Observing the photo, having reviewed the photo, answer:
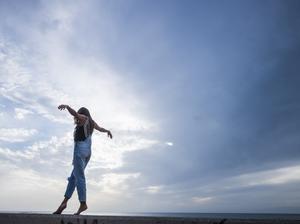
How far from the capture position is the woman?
6578 millimetres

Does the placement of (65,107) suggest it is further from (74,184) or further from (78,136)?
(74,184)

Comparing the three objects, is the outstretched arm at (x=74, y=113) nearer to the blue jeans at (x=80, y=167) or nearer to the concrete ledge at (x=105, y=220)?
the blue jeans at (x=80, y=167)

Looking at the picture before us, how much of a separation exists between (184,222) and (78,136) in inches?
159

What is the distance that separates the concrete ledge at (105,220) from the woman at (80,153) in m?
1.68

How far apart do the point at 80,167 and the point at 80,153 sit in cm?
29

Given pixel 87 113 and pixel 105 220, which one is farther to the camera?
pixel 87 113

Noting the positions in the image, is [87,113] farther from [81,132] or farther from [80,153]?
[80,153]

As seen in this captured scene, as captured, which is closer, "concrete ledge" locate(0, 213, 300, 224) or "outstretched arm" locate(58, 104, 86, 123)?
"concrete ledge" locate(0, 213, 300, 224)

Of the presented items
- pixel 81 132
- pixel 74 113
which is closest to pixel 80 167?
pixel 81 132

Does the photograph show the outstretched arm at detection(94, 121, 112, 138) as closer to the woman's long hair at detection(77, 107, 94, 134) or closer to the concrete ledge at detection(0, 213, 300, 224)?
the woman's long hair at detection(77, 107, 94, 134)

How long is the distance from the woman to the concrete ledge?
168 centimetres

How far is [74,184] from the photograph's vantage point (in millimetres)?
7078

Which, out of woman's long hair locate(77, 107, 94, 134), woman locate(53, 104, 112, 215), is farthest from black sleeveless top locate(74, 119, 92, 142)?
woman's long hair locate(77, 107, 94, 134)

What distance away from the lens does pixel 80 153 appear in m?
6.79
